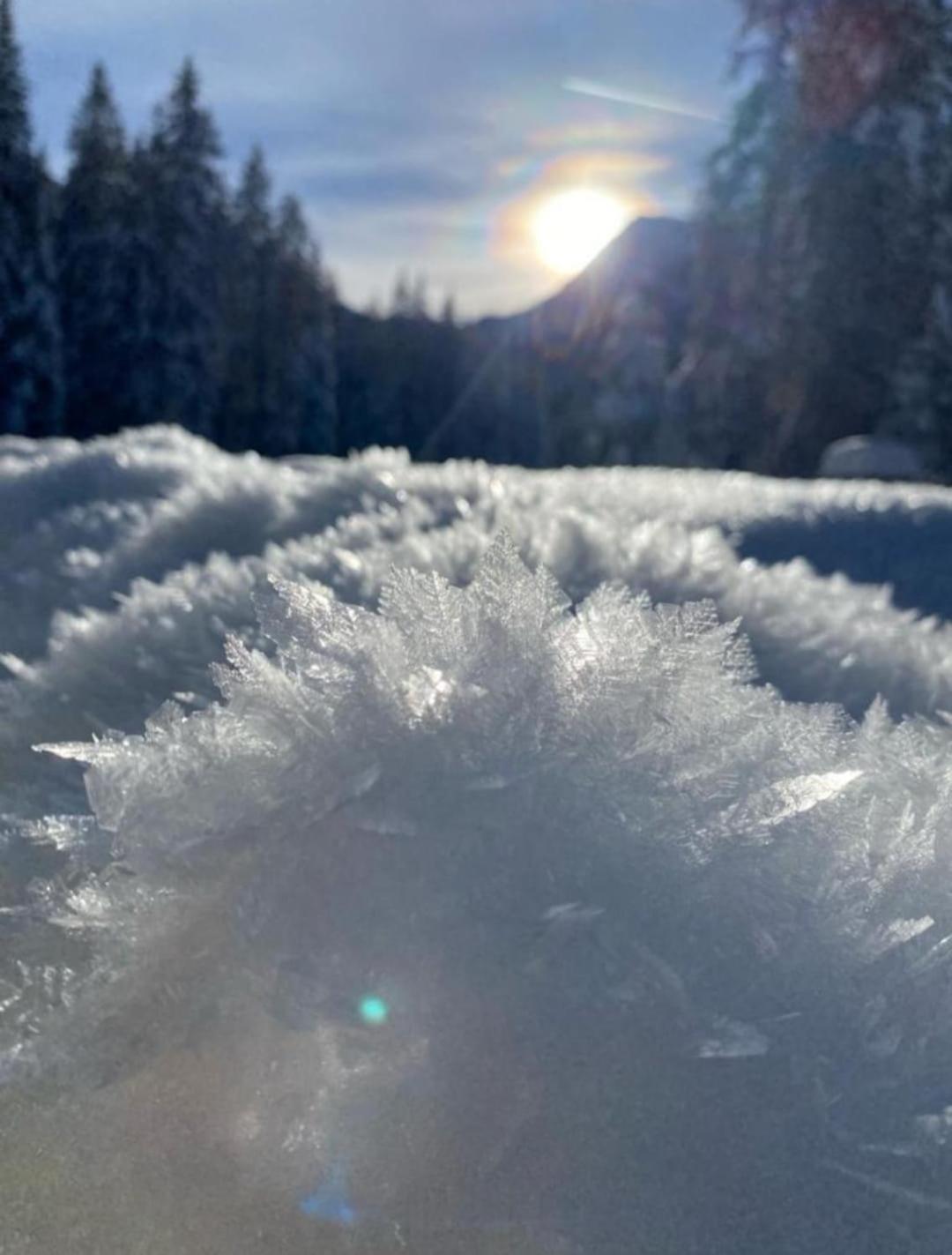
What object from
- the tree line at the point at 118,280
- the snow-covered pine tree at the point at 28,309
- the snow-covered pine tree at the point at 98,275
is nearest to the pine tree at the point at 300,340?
the tree line at the point at 118,280

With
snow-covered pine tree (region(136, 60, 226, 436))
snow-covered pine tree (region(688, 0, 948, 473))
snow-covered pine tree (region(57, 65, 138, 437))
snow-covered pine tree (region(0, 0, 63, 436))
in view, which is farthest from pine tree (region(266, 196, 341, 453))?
snow-covered pine tree (region(688, 0, 948, 473))

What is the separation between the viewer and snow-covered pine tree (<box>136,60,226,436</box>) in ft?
99.6

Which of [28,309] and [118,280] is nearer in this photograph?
[28,309]

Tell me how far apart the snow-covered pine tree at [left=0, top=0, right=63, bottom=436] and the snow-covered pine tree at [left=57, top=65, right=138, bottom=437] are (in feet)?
8.68

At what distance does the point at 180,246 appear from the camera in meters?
31.4

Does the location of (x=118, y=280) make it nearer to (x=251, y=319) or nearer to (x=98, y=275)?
(x=98, y=275)

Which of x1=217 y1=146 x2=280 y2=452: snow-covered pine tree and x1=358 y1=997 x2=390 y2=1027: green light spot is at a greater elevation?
x1=358 y1=997 x2=390 y2=1027: green light spot

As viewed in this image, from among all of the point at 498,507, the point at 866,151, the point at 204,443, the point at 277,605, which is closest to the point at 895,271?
the point at 866,151

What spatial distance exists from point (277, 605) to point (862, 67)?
59.5 ft

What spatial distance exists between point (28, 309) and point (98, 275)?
212 inches

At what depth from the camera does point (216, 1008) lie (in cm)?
116

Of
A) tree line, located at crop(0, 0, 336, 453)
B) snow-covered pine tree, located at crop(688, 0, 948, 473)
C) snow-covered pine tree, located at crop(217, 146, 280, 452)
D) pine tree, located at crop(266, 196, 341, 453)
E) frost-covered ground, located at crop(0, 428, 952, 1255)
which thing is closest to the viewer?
frost-covered ground, located at crop(0, 428, 952, 1255)

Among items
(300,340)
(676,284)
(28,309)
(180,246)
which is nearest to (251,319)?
(300,340)

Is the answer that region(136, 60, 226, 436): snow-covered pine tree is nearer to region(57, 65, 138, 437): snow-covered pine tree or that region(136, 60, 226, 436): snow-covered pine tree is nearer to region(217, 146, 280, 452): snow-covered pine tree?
region(57, 65, 138, 437): snow-covered pine tree
